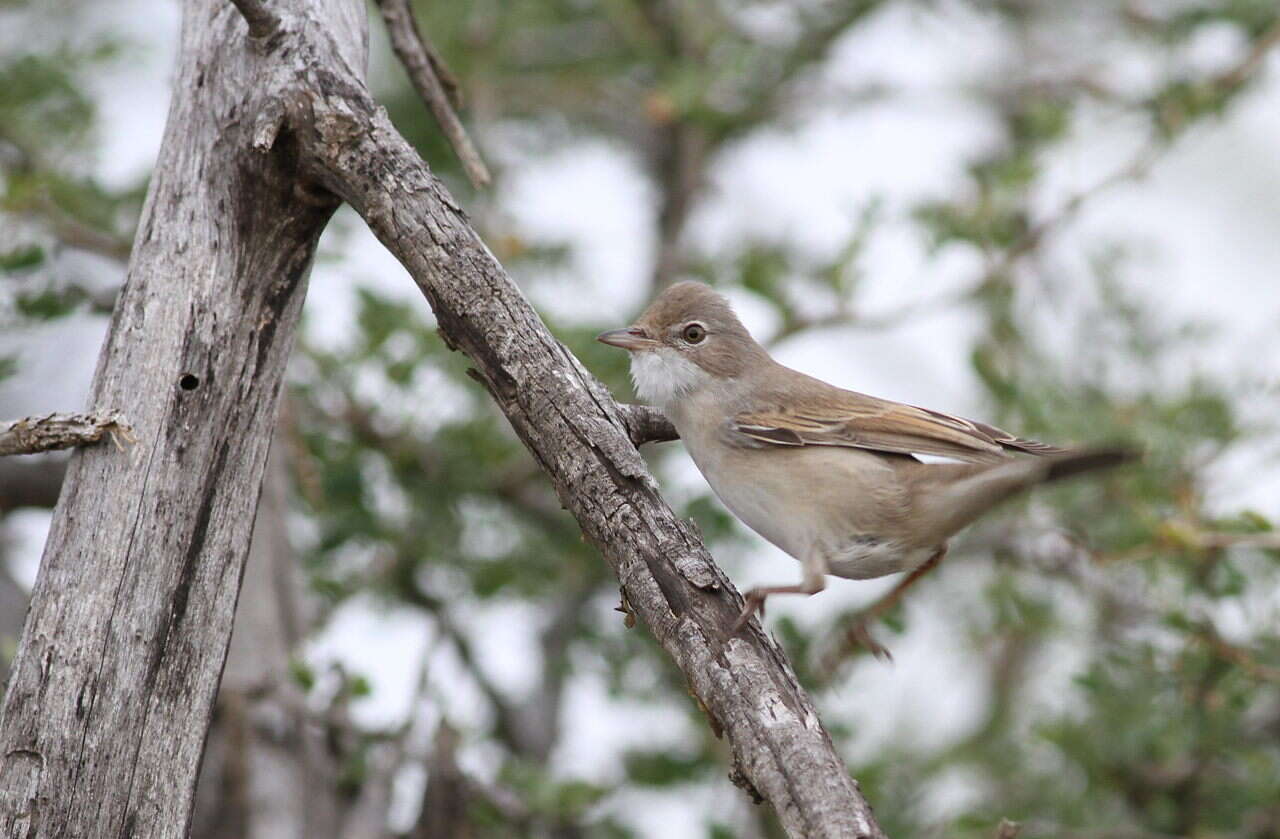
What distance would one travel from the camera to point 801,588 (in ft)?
10.9

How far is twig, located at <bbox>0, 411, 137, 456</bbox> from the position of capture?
2.80 metres

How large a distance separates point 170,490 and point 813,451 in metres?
1.86

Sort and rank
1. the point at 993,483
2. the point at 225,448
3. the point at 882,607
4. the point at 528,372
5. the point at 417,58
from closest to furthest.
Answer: the point at 528,372, the point at 225,448, the point at 993,483, the point at 417,58, the point at 882,607

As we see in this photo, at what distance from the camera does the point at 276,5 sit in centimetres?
302

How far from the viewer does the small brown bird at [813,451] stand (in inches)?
138

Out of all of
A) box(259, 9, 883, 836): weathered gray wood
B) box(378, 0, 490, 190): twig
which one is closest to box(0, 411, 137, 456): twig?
box(259, 9, 883, 836): weathered gray wood

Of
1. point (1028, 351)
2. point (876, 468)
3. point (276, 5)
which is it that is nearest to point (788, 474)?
point (876, 468)

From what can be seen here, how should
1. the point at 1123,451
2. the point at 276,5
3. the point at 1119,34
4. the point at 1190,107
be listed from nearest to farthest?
1. the point at 1123,451
2. the point at 276,5
3. the point at 1190,107
4. the point at 1119,34

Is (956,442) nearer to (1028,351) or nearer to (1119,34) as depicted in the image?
(1028,351)

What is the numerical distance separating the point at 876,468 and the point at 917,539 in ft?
0.97

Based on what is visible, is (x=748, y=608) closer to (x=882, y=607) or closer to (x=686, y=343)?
(x=882, y=607)

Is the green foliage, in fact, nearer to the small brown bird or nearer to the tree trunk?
the small brown bird

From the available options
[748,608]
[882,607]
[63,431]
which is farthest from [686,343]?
[63,431]

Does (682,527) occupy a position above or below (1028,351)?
below
